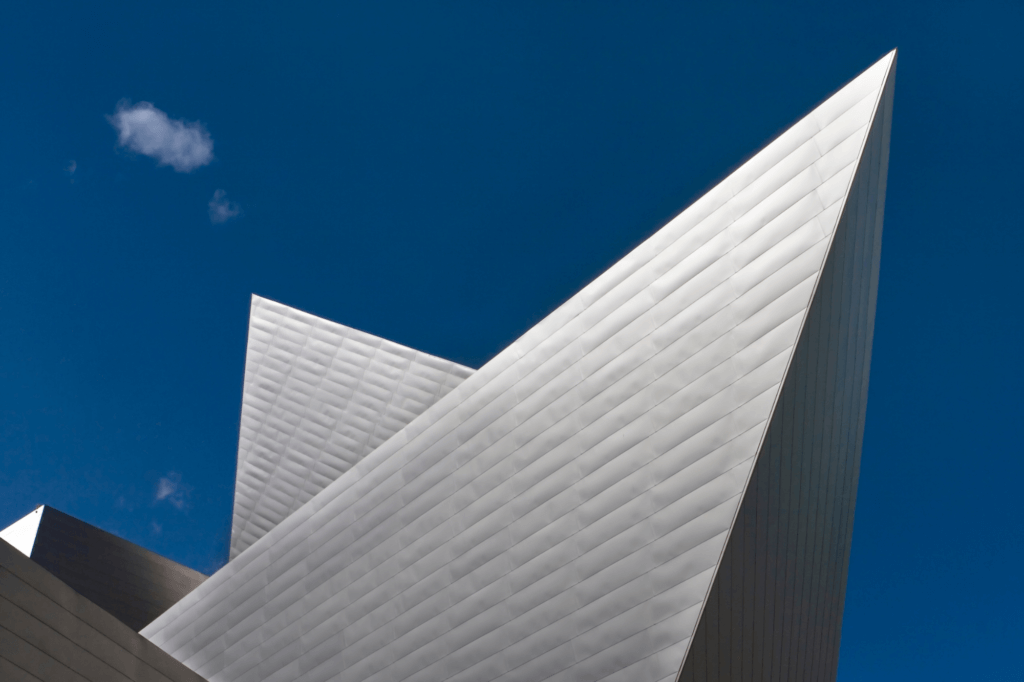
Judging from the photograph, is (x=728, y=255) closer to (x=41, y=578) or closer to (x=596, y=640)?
(x=596, y=640)

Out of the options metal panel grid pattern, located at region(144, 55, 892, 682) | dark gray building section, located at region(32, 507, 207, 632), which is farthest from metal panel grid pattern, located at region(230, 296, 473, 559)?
dark gray building section, located at region(32, 507, 207, 632)

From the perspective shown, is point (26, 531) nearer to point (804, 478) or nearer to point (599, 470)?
point (599, 470)

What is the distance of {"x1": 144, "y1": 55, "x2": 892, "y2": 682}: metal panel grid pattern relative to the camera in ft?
27.4

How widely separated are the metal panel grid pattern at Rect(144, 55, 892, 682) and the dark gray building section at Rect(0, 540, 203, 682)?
4169mm

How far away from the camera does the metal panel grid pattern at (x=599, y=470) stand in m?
8.36

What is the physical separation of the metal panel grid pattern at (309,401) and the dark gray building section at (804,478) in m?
7.84

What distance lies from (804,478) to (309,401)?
1240 cm

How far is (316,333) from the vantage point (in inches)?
696

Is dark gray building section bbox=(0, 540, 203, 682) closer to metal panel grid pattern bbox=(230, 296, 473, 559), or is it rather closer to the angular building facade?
metal panel grid pattern bbox=(230, 296, 473, 559)

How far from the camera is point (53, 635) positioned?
6816mm

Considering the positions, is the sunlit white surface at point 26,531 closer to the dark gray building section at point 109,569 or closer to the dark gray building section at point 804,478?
the dark gray building section at point 109,569

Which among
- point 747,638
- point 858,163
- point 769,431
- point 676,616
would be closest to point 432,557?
point 676,616

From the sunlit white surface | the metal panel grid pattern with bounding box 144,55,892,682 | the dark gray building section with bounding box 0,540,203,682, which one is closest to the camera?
the dark gray building section with bounding box 0,540,203,682

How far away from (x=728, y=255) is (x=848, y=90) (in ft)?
8.86
